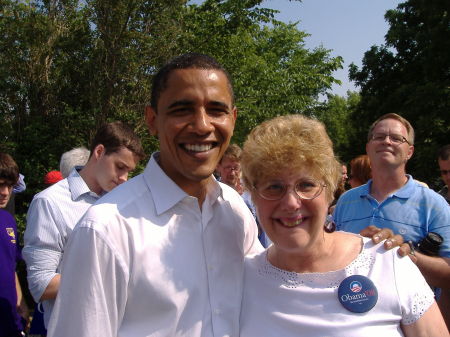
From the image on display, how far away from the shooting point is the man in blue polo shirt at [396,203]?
309 centimetres

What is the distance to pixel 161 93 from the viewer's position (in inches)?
78.9

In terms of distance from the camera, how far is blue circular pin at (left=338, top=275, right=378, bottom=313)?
195cm

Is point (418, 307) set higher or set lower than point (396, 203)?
lower

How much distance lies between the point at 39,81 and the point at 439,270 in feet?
29.8

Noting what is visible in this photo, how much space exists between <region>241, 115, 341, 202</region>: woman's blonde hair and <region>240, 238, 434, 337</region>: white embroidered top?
0.37 m

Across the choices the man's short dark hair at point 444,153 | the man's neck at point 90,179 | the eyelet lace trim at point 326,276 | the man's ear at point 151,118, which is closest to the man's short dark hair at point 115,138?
the man's neck at point 90,179

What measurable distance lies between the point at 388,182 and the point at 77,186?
228 cm

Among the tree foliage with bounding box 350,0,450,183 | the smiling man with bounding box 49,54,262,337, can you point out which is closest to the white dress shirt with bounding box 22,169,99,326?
the smiling man with bounding box 49,54,262,337

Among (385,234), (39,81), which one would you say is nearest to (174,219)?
(385,234)

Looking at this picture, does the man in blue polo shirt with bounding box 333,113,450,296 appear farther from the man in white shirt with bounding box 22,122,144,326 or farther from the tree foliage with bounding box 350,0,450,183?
the tree foliage with bounding box 350,0,450,183

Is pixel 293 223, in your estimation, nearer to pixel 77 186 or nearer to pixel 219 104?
pixel 219 104

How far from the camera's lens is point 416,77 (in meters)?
23.7

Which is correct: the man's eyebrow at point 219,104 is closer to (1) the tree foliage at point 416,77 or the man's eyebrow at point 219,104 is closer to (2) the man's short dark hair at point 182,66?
(2) the man's short dark hair at point 182,66

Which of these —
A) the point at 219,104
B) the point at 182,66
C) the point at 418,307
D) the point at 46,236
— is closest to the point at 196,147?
the point at 219,104
